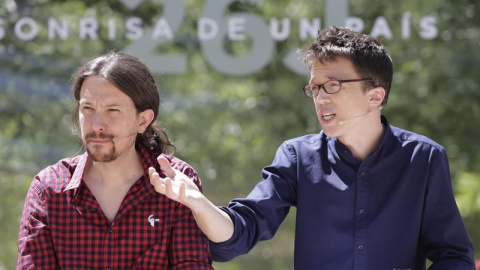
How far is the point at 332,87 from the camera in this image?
2611 millimetres

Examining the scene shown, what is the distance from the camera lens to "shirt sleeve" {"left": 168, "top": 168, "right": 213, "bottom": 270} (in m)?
2.48

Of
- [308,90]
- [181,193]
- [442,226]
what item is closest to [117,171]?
[181,193]

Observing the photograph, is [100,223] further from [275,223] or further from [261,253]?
[261,253]

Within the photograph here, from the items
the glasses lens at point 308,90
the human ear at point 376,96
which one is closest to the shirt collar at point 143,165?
the glasses lens at point 308,90

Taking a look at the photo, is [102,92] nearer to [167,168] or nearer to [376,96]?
[167,168]

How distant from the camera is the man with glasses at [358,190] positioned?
259 cm

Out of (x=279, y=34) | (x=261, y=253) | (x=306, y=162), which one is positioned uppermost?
→ (x=279, y=34)

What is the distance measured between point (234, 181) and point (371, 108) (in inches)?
109

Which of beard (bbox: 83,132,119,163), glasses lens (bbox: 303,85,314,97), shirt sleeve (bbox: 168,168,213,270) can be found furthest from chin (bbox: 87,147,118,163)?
glasses lens (bbox: 303,85,314,97)

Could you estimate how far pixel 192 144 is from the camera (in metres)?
5.41

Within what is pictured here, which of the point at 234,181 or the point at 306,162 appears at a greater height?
the point at 306,162

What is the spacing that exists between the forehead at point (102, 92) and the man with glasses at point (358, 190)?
1.63 feet

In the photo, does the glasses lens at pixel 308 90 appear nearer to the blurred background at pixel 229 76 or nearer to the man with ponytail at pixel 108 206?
the man with ponytail at pixel 108 206

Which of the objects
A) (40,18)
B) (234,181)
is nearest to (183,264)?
(234,181)
